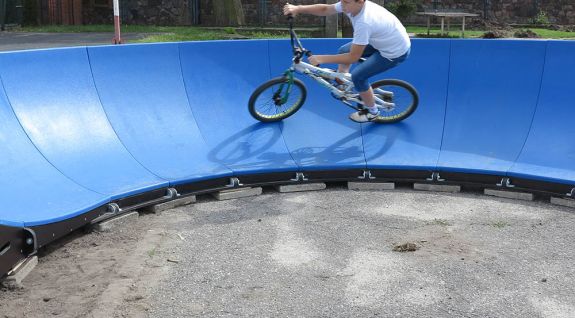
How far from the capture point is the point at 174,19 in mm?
27547

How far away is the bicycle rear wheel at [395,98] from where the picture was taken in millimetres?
8836

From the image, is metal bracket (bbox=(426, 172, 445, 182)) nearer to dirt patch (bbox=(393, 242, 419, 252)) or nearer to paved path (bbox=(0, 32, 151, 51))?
dirt patch (bbox=(393, 242, 419, 252))

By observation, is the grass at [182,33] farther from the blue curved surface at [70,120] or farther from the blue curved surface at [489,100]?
the blue curved surface at [70,120]

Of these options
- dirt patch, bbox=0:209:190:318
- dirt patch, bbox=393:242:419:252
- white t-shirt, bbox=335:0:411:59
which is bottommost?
dirt patch, bbox=0:209:190:318

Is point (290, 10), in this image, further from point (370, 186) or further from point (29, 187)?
point (29, 187)

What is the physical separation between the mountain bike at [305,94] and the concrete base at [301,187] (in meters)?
1.10

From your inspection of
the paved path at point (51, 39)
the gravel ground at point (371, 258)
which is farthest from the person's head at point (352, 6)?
the paved path at point (51, 39)

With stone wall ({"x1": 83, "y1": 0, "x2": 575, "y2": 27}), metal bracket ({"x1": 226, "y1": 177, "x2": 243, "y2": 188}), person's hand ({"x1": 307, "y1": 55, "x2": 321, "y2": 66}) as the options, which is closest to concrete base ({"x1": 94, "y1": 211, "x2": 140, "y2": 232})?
metal bracket ({"x1": 226, "y1": 177, "x2": 243, "y2": 188})

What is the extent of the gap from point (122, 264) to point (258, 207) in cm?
195

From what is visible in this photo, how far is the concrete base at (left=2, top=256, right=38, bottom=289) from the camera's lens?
544 cm

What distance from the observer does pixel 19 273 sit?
559 cm

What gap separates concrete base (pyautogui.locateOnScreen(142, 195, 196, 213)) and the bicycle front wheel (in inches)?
60.7

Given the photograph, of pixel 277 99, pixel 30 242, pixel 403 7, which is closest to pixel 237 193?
pixel 277 99

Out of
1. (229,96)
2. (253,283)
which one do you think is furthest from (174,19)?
(253,283)
